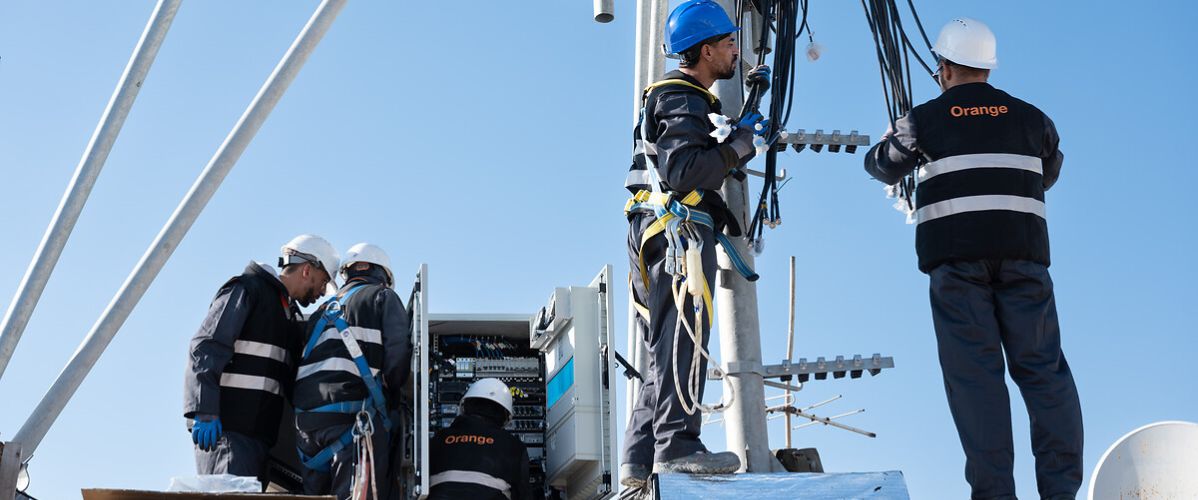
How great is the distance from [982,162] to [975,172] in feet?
0.17

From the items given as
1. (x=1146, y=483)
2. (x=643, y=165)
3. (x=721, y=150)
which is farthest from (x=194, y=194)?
(x=1146, y=483)

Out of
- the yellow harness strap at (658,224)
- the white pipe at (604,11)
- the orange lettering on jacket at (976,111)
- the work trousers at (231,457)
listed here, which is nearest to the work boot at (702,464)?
the yellow harness strap at (658,224)

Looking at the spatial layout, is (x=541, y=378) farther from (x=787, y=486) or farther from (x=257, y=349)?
(x=787, y=486)

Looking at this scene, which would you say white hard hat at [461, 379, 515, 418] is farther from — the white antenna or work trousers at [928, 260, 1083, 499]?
the white antenna

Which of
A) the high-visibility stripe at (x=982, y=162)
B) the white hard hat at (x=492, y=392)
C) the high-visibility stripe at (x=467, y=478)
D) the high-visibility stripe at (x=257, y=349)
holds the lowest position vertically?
the high-visibility stripe at (x=467, y=478)

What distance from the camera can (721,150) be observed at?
6.43m

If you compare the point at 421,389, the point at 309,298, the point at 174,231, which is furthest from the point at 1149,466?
the point at 174,231

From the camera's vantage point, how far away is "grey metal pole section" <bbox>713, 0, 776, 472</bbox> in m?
6.82

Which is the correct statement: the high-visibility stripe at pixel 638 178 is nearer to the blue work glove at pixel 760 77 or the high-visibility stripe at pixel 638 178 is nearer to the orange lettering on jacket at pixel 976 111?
the blue work glove at pixel 760 77

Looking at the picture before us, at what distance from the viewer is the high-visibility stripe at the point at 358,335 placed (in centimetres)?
765

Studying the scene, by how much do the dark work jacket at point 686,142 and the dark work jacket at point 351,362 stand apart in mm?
1870

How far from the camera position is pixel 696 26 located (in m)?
6.74

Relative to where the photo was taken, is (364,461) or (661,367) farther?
(364,461)

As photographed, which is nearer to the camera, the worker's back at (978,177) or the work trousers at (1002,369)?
the work trousers at (1002,369)
